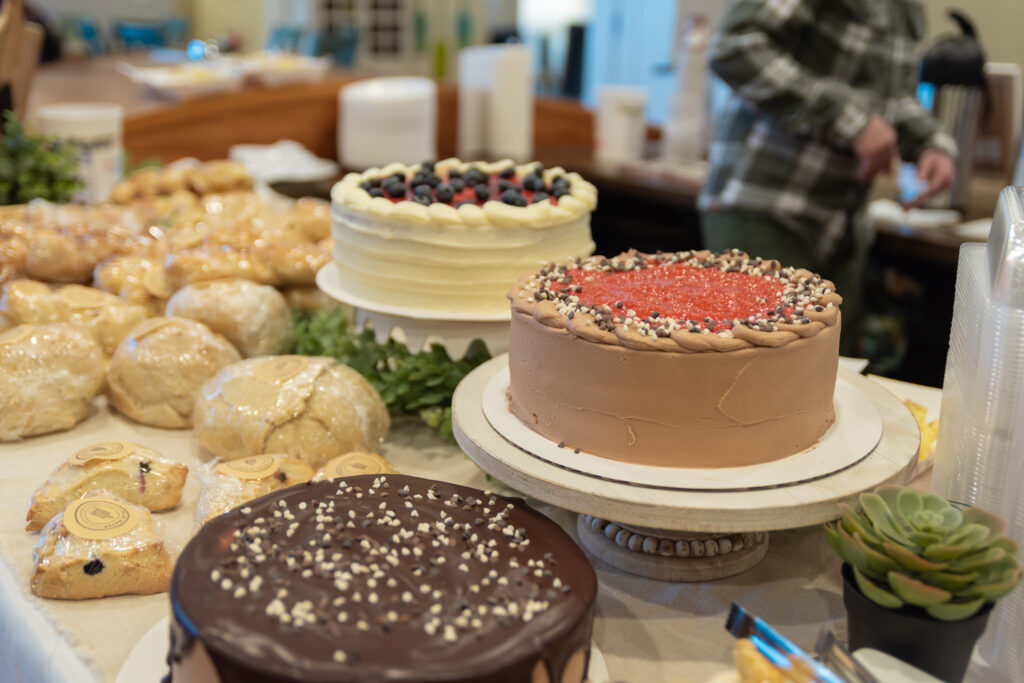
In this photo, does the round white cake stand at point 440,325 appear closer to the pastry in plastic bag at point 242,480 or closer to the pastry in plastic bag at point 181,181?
the pastry in plastic bag at point 242,480

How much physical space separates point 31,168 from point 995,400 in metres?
2.66

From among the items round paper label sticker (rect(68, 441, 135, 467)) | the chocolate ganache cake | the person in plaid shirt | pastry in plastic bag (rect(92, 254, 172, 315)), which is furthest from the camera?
the person in plaid shirt

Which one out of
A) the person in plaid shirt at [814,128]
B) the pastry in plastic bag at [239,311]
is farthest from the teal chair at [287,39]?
the pastry in plastic bag at [239,311]

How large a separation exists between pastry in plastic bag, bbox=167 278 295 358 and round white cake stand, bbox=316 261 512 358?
0.52ft

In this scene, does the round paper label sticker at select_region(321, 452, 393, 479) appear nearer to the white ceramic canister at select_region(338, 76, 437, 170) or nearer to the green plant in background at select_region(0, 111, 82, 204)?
the green plant in background at select_region(0, 111, 82, 204)

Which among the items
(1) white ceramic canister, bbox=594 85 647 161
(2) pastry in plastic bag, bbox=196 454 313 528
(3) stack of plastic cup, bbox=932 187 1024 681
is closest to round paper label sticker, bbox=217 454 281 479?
(2) pastry in plastic bag, bbox=196 454 313 528

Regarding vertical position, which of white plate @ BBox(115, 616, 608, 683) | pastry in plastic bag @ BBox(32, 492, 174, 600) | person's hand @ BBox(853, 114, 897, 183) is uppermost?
person's hand @ BBox(853, 114, 897, 183)

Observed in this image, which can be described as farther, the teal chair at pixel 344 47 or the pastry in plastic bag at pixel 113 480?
the teal chair at pixel 344 47

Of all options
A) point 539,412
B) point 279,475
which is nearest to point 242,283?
point 279,475

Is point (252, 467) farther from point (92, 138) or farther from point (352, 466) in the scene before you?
point (92, 138)

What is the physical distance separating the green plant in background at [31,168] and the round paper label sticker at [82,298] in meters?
0.86

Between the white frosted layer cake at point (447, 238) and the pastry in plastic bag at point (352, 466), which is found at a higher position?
the white frosted layer cake at point (447, 238)

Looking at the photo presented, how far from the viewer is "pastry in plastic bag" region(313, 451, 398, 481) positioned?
150 centimetres

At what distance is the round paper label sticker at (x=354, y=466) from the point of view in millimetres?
1508
